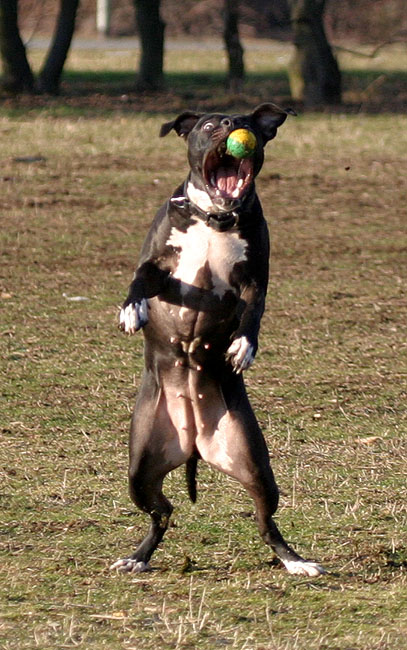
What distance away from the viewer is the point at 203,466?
6.11 metres

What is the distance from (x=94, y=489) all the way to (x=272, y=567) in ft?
3.83

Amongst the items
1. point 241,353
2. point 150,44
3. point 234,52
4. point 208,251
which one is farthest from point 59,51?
point 241,353

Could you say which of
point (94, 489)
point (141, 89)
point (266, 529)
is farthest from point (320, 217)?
point (141, 89)

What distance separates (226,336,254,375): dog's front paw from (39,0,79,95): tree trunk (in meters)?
20.3

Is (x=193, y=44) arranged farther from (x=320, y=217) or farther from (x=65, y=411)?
(x=65, y=411)

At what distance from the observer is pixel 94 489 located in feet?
18.6

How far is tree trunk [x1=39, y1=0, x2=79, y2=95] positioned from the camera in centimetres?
2405

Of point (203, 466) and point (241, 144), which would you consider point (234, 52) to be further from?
point (241, 144)

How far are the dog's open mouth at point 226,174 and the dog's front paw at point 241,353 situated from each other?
49cm

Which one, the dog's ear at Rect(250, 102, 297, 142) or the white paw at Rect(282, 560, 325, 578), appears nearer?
the dog's ear at Rect(250, 102, 297, 142)

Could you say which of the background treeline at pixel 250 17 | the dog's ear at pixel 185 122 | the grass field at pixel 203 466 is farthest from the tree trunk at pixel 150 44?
the dog's ear at pixel 185 122

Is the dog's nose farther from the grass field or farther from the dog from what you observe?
the grass field

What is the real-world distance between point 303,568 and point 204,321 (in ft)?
3.24

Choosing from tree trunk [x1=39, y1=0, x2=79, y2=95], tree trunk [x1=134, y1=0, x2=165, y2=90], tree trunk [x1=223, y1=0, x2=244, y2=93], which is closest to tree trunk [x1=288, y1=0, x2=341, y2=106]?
tree trunk [x1=223, y1=0, x2=244, y2=93]
